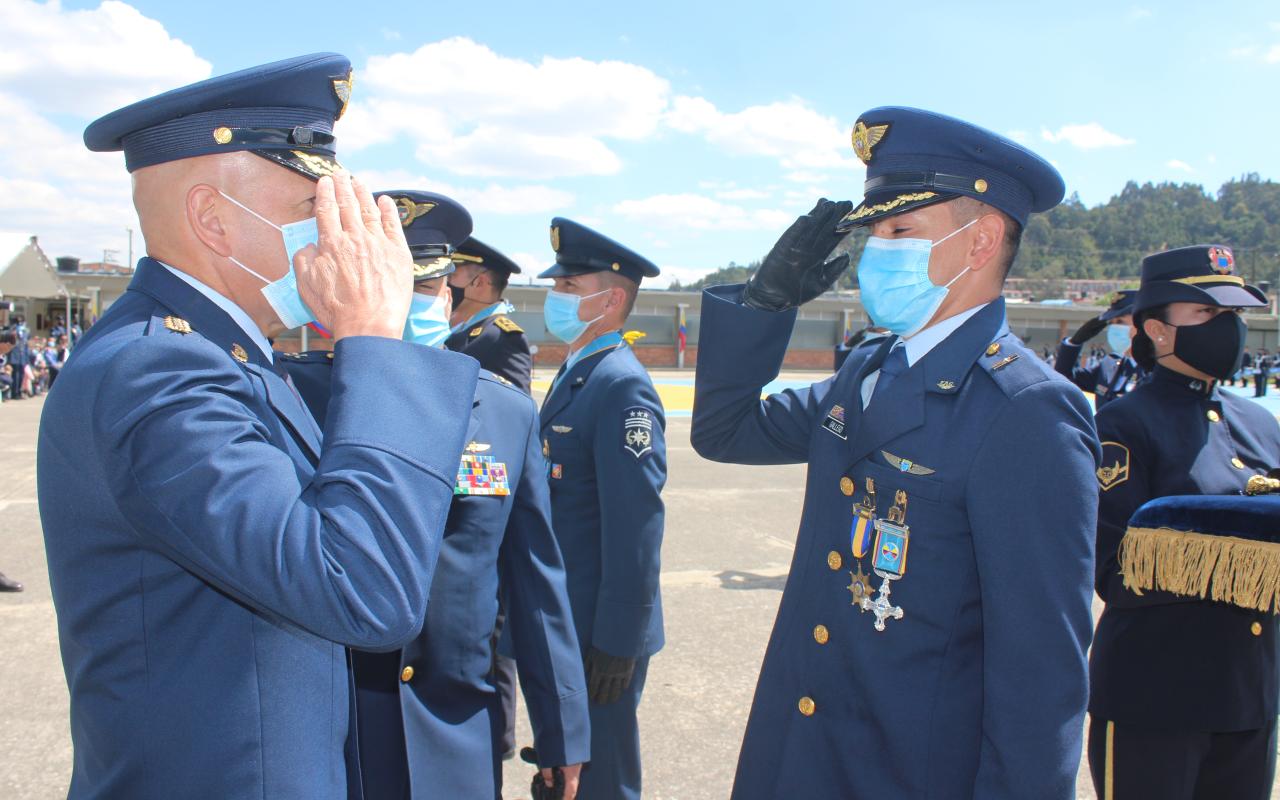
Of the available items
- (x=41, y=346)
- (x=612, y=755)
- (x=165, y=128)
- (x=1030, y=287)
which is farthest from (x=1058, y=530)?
(x=1030, y=287)

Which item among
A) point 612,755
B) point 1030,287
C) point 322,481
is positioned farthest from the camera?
point 1030,287

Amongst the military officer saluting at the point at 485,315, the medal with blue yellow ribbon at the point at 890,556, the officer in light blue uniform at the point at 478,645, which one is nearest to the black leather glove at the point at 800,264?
the medal with blue yellow ribbon at the point at 890,556

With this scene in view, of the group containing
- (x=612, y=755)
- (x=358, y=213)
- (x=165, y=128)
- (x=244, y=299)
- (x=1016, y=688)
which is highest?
(x=165, y=128)

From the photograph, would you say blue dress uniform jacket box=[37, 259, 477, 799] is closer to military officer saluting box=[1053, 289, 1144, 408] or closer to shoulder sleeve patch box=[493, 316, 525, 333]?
shoulder sleeve patch box=[493, 316, 525, 333]

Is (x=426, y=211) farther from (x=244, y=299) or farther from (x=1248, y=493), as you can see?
(x=1248, y=493)

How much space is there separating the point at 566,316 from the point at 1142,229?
6156 inches

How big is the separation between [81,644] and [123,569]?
5.7 inches

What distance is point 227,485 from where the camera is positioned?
1.10 m

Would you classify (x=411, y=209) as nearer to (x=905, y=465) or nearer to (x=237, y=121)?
(x=237, y=121)

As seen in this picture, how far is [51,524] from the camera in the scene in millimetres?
1215

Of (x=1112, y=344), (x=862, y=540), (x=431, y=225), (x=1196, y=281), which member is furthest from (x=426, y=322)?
(x=1112, y=344)

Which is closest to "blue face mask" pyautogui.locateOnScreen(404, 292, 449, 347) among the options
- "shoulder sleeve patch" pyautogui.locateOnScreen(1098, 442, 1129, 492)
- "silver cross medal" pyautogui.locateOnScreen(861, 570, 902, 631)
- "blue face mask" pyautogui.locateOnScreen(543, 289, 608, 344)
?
"blue face mask" pyautogui.locateOnScreen(543, 289, 608, 344)

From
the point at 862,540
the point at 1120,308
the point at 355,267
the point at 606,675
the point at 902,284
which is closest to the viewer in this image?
the point at 355,267

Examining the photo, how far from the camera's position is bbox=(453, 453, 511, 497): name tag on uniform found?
2.01 metres
